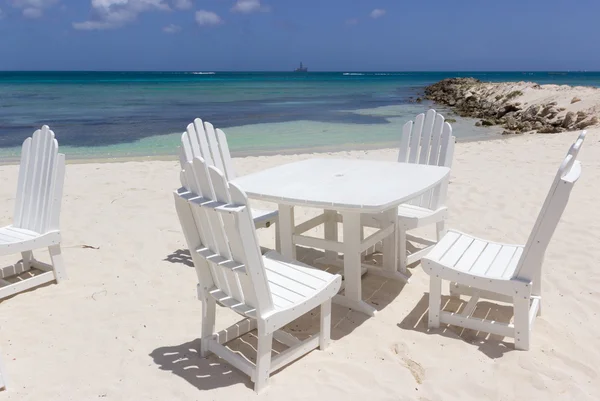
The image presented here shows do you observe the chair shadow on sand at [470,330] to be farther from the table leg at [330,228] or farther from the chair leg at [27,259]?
the chair leg at [27,259]

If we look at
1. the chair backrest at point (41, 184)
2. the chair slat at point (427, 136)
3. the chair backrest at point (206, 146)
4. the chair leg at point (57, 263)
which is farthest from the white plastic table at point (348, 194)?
the chair leg at point (57, 263)

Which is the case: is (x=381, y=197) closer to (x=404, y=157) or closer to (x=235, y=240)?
(x=235, y=240)

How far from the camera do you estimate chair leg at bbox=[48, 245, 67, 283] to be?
144 inches

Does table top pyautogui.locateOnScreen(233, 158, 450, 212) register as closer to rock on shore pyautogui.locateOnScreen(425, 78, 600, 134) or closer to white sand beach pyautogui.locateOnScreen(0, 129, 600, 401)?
white sand beach pyautogui.locateOnScreen(0, 129, 600, 401)

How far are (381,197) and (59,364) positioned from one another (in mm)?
1913

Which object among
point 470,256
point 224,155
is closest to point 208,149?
point 224,155

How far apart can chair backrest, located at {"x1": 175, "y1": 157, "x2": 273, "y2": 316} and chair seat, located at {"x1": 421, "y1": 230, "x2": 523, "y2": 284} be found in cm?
102

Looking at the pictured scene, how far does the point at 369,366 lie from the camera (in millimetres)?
2584

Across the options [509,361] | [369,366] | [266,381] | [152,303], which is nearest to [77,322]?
[152,303]

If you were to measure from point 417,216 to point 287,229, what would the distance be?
3.17 ft

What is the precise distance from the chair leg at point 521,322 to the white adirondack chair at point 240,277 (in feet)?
3.07

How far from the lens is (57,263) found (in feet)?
12.1

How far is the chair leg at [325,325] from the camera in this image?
2.67 m

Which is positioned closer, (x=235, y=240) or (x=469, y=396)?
(x=235, y=240)
